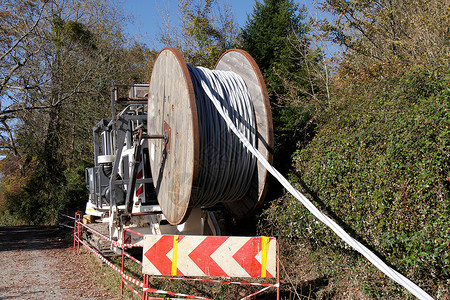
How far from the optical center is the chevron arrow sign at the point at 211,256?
4.17 metres

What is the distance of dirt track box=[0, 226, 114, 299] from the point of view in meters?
6.38

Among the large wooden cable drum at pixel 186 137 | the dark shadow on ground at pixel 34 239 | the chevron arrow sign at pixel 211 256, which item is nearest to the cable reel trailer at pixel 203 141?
the large wooden cable drum at pixel 186 137

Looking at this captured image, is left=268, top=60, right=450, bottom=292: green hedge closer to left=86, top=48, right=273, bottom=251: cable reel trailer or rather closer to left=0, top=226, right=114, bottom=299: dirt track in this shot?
left=86, top=48, right=273, bottom=251: cable reel trailer

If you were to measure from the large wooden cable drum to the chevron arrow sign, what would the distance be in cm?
62

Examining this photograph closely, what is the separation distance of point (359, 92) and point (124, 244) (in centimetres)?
441

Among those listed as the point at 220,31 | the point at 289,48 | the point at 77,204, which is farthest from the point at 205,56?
the point at 77,204

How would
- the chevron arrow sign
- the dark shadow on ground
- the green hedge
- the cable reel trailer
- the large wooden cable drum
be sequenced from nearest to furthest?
the green hedge < the chevron arrow sign < the large wooden cable drum < the cable reel trailer < the dark shadow on ground

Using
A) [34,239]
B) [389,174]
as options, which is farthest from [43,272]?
[389,174]

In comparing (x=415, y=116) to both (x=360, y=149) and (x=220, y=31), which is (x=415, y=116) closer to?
(x=360, y=149)

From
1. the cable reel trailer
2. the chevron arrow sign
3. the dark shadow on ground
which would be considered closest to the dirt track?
the dark shadow on ground

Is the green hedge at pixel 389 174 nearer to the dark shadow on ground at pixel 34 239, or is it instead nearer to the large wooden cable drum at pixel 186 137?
the large wooden cable drum at pixel 186 137

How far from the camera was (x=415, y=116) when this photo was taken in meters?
3.98

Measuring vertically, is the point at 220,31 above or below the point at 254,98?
above

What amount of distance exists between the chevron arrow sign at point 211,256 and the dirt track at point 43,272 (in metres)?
2.15
